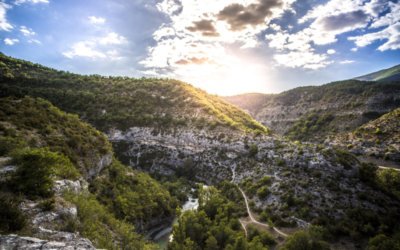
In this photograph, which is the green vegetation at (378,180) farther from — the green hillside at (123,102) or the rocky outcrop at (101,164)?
the rocky outcrop at (101,164)

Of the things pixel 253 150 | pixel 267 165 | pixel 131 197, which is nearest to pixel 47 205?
pixel 131 197

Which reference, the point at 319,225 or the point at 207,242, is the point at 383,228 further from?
the point at 207,242

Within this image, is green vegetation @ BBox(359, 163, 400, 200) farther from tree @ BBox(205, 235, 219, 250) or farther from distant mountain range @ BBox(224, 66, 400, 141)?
distant mountain range @ BBox(224, 66, 400, 141)

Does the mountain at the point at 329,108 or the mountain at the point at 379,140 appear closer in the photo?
the mountain at the point at 379,140

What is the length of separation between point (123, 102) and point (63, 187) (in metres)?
72.1

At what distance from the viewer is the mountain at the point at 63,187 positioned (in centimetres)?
1609

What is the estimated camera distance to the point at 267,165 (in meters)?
55.7

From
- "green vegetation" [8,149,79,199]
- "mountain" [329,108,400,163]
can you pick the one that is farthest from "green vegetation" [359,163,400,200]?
"green vegetation" [8,149,79,199]

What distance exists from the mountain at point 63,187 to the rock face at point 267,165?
18.9 metres

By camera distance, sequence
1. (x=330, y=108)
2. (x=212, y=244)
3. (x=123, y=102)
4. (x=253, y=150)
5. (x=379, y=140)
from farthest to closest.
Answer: (x=330, y=108) < (x=123, y=102) < (x=379, y=140) < (x=253, y=150) < (x=212, y=244)

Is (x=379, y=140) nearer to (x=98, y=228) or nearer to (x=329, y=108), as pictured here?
(x=329, y=108)

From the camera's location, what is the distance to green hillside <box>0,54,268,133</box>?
8100cm

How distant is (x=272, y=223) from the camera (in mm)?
39375

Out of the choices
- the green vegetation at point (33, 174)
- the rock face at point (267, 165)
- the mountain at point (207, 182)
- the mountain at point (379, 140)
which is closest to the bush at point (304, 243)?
the mountain at point (207, 182)
